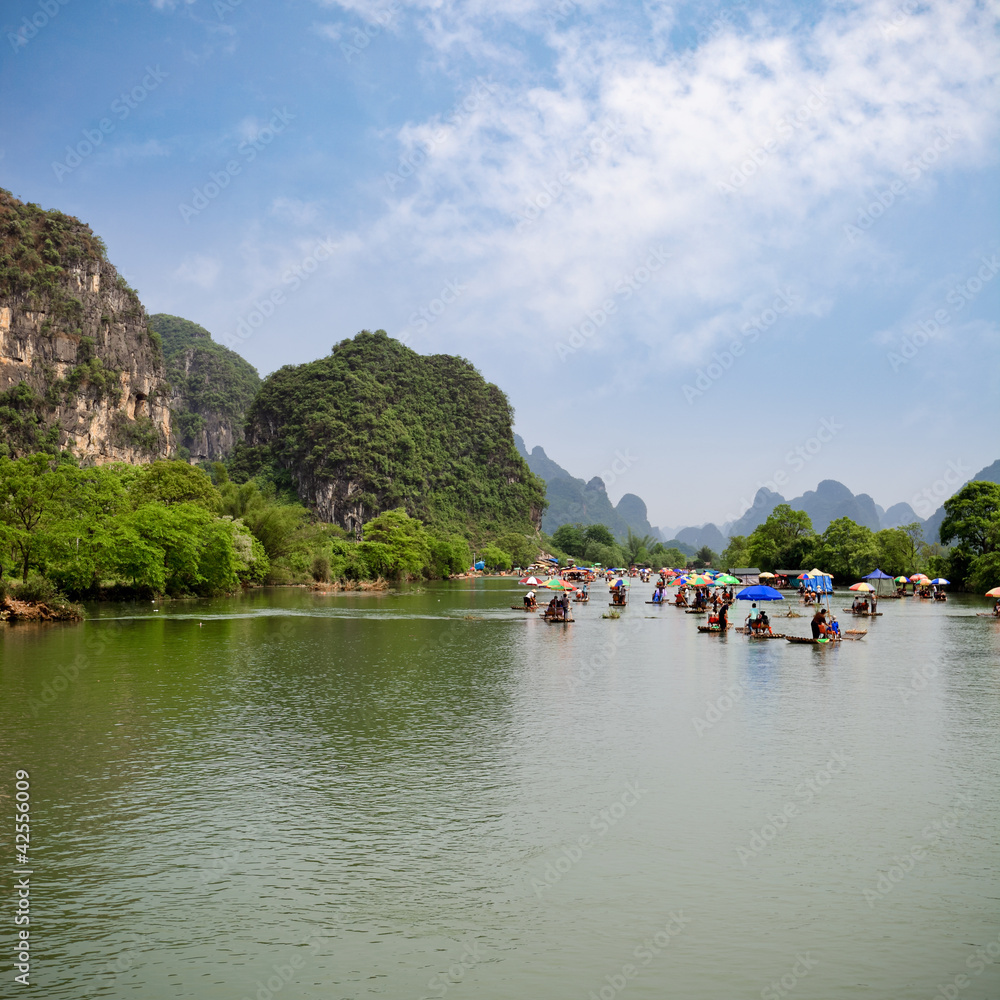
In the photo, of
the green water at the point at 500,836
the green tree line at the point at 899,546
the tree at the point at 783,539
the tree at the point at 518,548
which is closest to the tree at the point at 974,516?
the green tree line at the point at 899,546

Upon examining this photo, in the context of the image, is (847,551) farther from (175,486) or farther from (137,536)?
(137,536)

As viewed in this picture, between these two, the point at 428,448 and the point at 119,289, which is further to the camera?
the point at 428,448

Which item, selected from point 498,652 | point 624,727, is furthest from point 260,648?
point 624,727

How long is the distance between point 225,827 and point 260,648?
2040 centimetres

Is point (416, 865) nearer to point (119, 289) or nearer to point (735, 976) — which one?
point (735, 976)

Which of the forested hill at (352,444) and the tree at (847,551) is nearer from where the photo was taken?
the tree at (847,551)

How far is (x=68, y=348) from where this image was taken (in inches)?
4749

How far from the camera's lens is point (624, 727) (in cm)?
1828

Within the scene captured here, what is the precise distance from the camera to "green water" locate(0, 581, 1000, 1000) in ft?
26.2

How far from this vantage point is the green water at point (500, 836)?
7988mm

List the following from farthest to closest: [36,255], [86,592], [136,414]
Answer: [136,414] < [36,255] < [86,592]

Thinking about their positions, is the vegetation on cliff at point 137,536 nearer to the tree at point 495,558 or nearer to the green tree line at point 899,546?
the green tree line at point 899,546

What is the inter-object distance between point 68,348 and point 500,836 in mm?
129481

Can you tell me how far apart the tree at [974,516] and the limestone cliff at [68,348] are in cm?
10964
